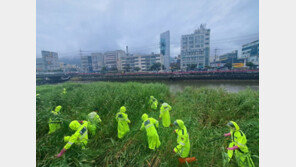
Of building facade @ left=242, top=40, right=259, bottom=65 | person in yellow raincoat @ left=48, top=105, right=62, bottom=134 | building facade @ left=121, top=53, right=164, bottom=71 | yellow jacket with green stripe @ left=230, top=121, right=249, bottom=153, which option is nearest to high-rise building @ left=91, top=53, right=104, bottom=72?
building facade @ left=121, top=53, right=164, bottom=71

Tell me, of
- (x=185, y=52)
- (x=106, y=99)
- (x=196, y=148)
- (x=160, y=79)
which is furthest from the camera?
(x=185, y=52)

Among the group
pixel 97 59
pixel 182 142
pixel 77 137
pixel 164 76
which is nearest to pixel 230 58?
pixel 164 76

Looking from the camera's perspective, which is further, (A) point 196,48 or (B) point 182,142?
(A) point 196,48

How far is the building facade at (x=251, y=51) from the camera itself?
3326 centimetres

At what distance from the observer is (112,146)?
2.53 metres

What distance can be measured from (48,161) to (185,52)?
155 ft

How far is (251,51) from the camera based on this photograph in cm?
3556

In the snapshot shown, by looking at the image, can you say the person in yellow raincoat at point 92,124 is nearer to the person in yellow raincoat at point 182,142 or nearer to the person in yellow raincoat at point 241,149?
the person in yellow raincoat at point 182,142

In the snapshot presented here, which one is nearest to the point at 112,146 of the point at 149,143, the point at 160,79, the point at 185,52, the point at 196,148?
the point at 149,143

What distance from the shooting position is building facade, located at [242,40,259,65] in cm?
3326

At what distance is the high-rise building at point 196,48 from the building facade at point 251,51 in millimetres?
13096

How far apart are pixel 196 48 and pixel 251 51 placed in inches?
732

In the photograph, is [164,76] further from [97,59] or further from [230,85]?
[97,59]

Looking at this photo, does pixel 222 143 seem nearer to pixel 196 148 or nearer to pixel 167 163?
pixel 196 148
